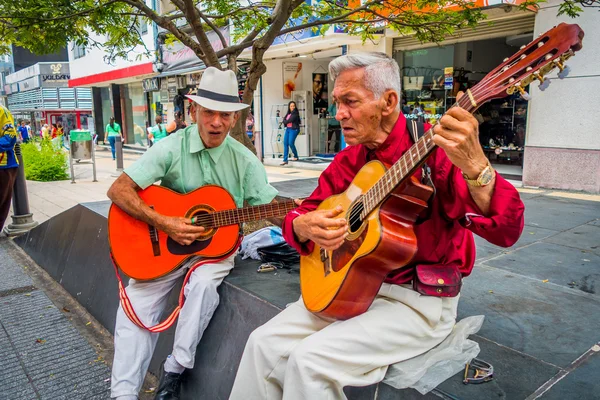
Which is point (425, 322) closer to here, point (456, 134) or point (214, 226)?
point (456, 134)

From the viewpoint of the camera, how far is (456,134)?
53.9 inches

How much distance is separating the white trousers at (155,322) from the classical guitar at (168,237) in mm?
94

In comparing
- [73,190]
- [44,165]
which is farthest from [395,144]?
[44,165]

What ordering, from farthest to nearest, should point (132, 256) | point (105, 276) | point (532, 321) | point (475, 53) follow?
point (475, 53)
point (105, 276)
point (132, 256)
point (532, 321)

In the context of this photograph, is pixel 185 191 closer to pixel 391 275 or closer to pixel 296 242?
pixel 296 242

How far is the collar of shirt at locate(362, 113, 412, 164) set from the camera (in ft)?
6.25

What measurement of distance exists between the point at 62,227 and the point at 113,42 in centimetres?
219

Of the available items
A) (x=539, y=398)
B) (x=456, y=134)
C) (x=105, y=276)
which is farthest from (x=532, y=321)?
(x=105, y=276)

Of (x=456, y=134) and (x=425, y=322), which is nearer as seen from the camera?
(x=456, y=134)

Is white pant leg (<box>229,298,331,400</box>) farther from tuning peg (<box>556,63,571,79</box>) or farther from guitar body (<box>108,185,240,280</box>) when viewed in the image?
tuning peg (<box>556,63,571,79</box>)

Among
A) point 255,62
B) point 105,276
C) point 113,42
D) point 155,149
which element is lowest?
point 105,276

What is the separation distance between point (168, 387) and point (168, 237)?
0.85 metres

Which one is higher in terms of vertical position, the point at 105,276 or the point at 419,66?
the point at 419,66

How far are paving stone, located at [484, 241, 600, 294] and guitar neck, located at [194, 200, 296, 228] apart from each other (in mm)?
1776
